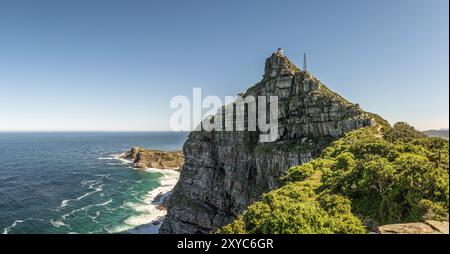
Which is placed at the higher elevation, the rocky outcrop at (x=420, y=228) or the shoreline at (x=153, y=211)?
the rocky outcrop at (x=420, y=228)

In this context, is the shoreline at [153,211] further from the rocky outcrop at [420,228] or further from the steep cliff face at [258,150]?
the rocky outcrop at [420,228]

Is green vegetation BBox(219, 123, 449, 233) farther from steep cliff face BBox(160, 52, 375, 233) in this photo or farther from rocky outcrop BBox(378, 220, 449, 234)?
steep cliff face BBox(160, 52, 375, 233)

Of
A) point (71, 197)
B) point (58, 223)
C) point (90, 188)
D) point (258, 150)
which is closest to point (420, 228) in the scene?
point (258, 150)

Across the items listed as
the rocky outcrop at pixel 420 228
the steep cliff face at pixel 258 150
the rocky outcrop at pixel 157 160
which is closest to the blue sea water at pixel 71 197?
the rocky outcrop at pixel 157 160

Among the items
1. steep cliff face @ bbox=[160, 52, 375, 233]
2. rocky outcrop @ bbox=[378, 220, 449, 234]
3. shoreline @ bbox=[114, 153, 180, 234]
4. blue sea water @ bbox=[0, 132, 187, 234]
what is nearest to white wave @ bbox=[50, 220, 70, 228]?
blue sea water @ bbox=[0, 132, 187, 234]
